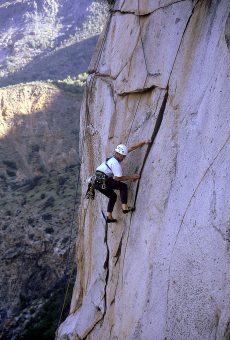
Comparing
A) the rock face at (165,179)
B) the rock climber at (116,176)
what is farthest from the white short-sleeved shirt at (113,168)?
the rock face at (165,179)

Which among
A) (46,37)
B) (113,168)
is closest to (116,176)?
(113,168)

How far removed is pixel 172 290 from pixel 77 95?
37.7 metres

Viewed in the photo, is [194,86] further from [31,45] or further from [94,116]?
[31,45]

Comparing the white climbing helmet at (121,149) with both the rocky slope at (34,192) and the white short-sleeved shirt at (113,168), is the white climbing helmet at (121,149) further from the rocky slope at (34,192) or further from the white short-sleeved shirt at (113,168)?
the rocky slope at (34,192)

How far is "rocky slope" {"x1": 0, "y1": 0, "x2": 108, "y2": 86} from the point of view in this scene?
201 feet

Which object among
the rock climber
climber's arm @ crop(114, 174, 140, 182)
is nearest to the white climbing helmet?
the rock climber

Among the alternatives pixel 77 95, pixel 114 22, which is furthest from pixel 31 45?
pixel 114 22

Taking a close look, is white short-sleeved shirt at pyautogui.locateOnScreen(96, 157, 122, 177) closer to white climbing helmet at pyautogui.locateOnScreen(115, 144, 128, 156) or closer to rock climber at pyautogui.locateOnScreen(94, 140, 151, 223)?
rock climber at pyautogui.locateOnScreen(94, 140, 151, 223)

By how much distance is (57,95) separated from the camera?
4381 cm

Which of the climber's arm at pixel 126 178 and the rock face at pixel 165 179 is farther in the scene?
the climber's arm at pixel 126 178

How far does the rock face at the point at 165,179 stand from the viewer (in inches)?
294

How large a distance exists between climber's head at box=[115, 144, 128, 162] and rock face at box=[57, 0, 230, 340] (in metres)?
0.47

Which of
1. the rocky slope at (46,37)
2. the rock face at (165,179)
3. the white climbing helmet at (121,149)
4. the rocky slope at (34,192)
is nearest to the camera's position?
the rock face at (165,179)

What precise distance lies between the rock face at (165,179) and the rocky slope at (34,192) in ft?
14.9
